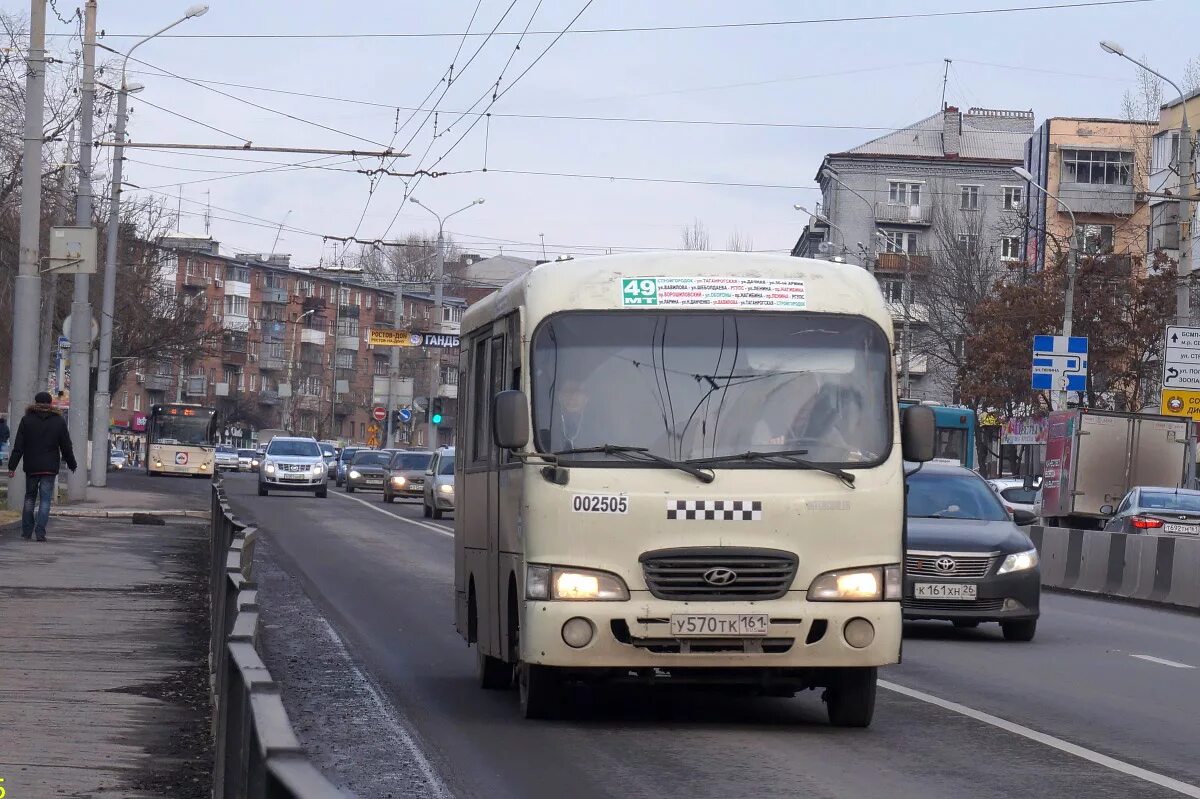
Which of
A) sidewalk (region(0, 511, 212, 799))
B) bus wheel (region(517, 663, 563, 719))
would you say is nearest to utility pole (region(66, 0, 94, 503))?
sidewalk (region(0, 511, 212, 799))

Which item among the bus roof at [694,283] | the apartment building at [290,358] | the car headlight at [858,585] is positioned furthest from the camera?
the apartment building at [290,358]

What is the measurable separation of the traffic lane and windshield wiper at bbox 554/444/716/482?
7.86 ft

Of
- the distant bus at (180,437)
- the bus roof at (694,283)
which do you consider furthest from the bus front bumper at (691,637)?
the distant bus at (180,437)

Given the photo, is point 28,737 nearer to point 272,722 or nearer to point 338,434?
point 272,722

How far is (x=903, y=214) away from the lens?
10125cm

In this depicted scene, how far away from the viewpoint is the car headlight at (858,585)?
9.92m

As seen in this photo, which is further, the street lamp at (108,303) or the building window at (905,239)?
the building window at (905,239)

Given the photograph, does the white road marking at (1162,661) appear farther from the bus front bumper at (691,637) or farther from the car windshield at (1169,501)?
the car windshield at (1169,501)

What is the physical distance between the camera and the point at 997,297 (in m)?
67.8

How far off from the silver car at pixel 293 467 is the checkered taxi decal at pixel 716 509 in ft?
149

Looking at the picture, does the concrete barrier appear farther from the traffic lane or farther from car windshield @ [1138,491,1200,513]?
the traffic lane

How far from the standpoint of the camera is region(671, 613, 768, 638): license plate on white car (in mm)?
9742

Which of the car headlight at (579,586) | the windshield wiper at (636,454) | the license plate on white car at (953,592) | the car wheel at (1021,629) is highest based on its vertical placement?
the windshield wiper at (636,454)

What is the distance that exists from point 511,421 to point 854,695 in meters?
2.29
